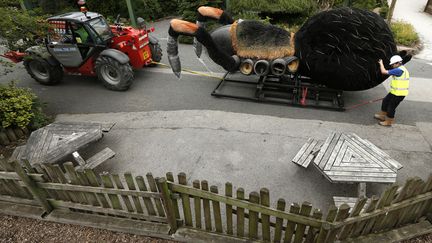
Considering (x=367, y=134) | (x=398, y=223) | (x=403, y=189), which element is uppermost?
(x=403, y=189)

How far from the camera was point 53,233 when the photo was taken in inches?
157

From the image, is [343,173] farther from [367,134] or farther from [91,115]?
[91,115]

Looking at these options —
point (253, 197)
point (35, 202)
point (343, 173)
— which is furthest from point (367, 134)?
point (35, 202)

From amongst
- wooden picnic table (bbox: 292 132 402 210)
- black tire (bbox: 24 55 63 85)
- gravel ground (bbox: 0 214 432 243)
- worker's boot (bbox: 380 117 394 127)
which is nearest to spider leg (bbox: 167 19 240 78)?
wooden picnic table (bbox: 292 132 402 210)

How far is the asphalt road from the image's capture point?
6.54m

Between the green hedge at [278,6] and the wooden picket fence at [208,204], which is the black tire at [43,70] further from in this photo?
the green hedge at [278,6]

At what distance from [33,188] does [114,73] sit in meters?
4.58

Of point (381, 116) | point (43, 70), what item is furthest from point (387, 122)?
point (43, 70)

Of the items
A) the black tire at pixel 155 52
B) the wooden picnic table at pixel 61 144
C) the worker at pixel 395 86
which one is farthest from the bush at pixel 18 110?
the worker at pixel 395 86

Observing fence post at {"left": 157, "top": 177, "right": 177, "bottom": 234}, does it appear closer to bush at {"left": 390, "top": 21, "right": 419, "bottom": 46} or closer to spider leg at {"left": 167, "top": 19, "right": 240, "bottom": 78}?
spider leg at {"left": 167, "top": 19, "right": 240, "bottom": 78}

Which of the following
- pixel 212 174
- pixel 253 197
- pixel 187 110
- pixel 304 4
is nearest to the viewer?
pixel 253 197

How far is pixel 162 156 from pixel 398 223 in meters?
3.90

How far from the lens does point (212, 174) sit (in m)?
4.89

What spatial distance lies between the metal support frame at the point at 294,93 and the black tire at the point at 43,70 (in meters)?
4.62
